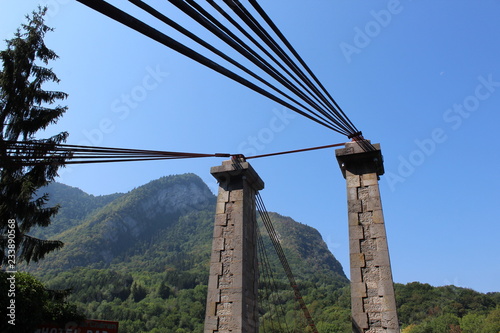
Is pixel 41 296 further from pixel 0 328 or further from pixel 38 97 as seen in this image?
pixel 38 97

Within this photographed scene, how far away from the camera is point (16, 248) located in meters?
11.3

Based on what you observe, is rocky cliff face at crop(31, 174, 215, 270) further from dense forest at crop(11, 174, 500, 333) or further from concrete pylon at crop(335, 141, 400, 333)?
concrete pylon at crop(335, 141, 400, 333)

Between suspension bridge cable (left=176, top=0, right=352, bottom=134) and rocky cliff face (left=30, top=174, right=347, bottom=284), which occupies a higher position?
rocky cliff face (left=30, top=174, right=347, bottom=284)

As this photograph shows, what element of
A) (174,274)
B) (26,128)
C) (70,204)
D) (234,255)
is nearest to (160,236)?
(70,204)

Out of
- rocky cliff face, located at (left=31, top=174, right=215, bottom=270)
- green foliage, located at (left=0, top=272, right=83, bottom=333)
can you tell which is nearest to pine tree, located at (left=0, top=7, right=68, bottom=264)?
green foliage, located at (left=0, top=272, right=83, bottom=333)

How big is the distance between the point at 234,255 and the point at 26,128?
829cm

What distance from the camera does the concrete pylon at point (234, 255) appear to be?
8.29 meters

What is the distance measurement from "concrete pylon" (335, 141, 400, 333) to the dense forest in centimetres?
260

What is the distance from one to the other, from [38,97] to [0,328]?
24.1ft

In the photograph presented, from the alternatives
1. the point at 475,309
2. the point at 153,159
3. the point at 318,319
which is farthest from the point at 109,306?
the point at 153,159

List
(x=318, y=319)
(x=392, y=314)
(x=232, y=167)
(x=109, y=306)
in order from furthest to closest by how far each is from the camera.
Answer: (x=109, y=306) < (x=318, y=319) < (x=232, y=167) < (x=392, y=314)

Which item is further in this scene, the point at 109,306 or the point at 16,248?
the point at 109,306

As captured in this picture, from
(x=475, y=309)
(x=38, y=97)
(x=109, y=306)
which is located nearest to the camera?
(x=38, y=97)

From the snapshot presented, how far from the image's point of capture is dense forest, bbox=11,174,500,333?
50.8 m
